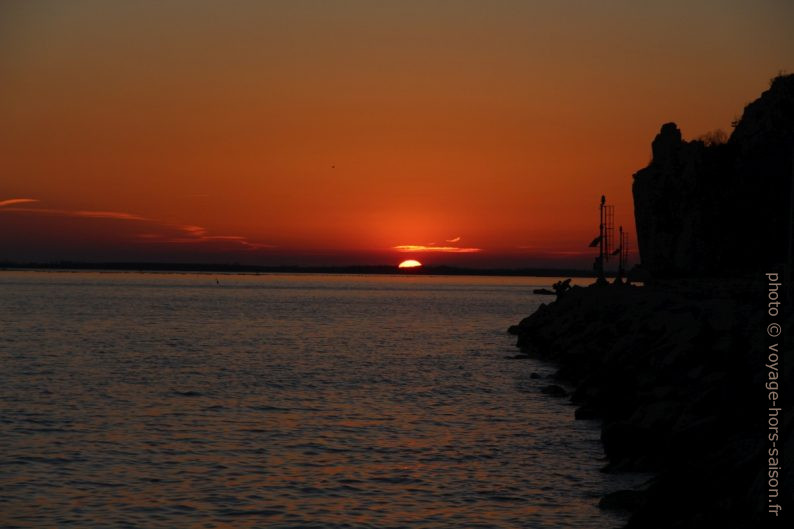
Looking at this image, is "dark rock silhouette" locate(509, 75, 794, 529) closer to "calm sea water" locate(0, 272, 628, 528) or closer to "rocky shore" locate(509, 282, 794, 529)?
"rocky shore" locate(509, 282, 794, 529)

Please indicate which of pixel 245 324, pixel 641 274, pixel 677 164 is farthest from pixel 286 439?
pixel 641 274

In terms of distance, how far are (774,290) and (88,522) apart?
442 inches

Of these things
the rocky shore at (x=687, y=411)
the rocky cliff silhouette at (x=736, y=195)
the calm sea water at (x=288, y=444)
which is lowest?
the calm sea water at (x=288, y=444)

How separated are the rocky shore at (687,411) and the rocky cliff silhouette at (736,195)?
34.7m

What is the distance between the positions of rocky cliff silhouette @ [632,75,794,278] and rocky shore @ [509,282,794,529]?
34.7 m

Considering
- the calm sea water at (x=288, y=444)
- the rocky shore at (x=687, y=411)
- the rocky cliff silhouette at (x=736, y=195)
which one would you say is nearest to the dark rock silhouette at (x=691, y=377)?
the rocky shore at (x=687, y=411)

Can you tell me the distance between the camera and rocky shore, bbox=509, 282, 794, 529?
38.4 ft

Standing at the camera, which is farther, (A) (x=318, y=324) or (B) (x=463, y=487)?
(A) (x=318, y=324)

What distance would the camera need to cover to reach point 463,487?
1484 cm

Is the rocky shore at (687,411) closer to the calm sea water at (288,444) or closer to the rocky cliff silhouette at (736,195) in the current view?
the calm sea water at (288,444)

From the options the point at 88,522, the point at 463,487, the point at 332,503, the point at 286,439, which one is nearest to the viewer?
the point at 88,522

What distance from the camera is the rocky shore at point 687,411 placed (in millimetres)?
11703

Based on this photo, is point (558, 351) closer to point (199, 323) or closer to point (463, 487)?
point (463, 487)

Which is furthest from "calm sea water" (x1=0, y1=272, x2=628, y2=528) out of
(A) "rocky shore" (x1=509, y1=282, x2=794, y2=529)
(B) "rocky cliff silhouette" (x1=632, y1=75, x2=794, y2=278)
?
(B) "rocky cliff silhouette" (x1=632, y1=75, x2=794, y2=278)
